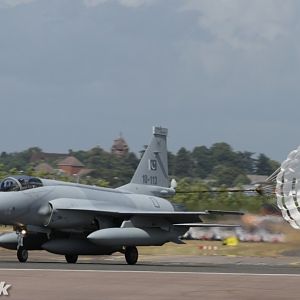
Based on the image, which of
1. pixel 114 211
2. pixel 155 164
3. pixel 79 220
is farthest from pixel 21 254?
pixel 155 164

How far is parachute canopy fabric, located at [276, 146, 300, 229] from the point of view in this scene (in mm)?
19203

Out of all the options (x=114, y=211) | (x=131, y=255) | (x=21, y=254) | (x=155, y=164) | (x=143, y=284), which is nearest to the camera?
(x=143, y=284)

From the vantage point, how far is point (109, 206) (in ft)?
93.5

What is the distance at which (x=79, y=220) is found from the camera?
A: 1066 inches

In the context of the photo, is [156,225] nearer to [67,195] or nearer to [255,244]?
[67,195]

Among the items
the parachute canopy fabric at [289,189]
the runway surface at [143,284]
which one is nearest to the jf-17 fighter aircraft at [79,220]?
the runway surface at [143,284]

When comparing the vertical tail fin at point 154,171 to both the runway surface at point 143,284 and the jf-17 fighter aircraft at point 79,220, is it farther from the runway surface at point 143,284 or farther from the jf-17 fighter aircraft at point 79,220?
the runway surface at point 143,284

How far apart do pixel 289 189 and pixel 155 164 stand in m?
13.6

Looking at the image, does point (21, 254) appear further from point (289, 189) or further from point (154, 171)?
point (289, 189)

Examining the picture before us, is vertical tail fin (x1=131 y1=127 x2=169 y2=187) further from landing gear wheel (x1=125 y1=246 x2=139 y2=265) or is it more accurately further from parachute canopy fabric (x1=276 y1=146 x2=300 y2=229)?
parachute canopy fabric (x1=276 y1=146 x2=300 y2=229)

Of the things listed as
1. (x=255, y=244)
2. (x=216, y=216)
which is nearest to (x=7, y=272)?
(x=216, y=216)

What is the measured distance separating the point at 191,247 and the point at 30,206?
16.1 m

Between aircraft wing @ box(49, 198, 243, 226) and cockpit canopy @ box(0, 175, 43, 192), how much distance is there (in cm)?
82

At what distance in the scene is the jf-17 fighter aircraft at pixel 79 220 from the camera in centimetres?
2577
